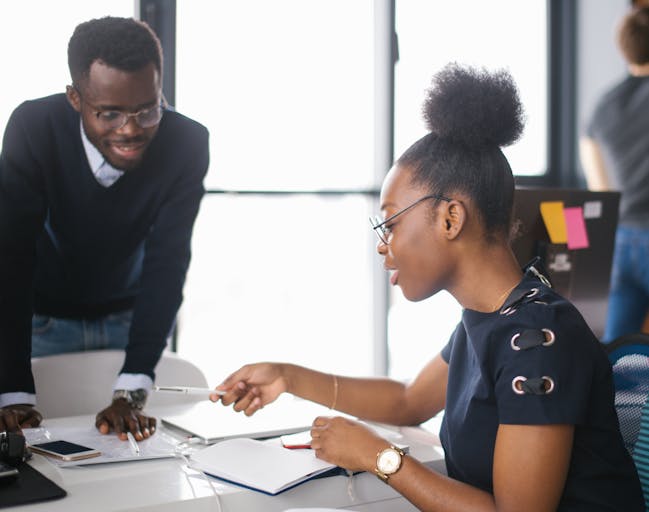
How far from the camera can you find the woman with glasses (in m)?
1.09

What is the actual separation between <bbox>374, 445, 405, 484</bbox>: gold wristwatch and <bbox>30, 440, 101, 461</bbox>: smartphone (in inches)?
17.7

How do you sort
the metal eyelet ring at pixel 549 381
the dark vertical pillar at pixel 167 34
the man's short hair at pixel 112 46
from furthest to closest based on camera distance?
the dark vertical pillar at pixel 167 34 < the man's short hair at pixel 112 46 < the metal eyelet ring at pixel 549 381

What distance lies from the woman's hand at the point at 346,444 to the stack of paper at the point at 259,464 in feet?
0.08

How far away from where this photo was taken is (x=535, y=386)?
1.09 m

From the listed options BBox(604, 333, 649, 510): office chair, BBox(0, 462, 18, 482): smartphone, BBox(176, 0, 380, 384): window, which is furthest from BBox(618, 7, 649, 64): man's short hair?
BBox(0, 462, 18, 482): smartphone

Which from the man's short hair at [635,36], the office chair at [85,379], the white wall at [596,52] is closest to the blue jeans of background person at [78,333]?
the office chair at [85,379]

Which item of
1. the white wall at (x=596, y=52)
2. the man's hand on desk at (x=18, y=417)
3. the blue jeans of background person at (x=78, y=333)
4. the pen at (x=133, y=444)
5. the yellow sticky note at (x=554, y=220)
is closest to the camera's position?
the pen at (x=133, y=444)

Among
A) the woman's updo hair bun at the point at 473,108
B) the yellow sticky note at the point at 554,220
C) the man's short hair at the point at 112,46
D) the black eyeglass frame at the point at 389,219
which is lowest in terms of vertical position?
the yellow sticky note at the point at 554,220

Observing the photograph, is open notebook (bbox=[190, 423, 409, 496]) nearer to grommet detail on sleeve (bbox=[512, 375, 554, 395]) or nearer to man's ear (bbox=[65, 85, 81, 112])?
grommet detail on sleeve (bbox=[512, 375, 554, 395])

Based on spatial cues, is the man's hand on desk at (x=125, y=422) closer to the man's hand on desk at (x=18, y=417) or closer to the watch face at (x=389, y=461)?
the man's hand on desk at (x=18, y=417)

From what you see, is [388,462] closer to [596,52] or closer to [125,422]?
[125,422]

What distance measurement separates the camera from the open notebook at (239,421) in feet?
4.67

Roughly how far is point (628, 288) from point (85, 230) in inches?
78.4

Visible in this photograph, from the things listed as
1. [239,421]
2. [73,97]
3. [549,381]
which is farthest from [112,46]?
[549,381]
